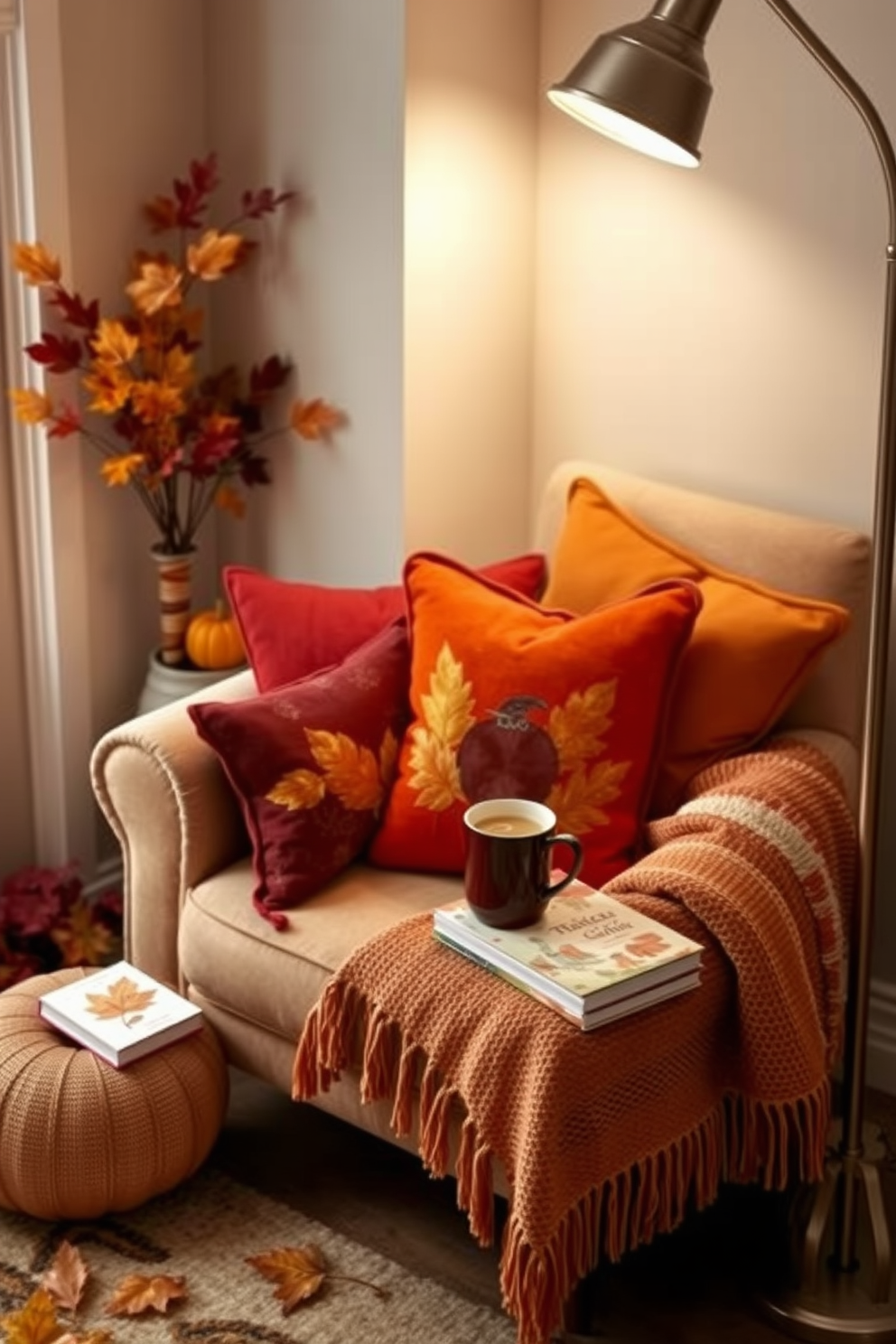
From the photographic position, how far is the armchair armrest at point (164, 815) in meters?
2.47

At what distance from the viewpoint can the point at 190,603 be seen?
3.15 meters

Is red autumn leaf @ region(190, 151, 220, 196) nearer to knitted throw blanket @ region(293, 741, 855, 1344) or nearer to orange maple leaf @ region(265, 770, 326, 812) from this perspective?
orange maple leaf @ region(265, 770, 326, 812)

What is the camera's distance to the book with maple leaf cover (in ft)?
7.80

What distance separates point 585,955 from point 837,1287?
625 millimetres

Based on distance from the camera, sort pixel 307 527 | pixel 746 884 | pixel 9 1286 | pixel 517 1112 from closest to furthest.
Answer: pixel 517 1112, pixel 746 884, pixel 9 1286, pixel 307 527

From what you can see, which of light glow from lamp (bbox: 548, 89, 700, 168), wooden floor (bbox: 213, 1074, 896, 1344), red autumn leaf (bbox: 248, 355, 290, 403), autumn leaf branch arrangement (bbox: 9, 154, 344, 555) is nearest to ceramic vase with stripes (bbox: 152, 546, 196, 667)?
autumn leaf branch arrangement (bbox: 9, 154, 344, 555)

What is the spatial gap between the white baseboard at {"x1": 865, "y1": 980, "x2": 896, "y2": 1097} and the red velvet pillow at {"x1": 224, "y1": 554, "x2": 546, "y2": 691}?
93 centimetres

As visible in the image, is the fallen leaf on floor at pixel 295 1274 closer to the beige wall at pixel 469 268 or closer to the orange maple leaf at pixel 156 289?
the beige wall at pixel 469 268

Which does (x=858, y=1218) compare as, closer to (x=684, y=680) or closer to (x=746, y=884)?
(x=746, y=884)

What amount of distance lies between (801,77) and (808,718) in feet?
2.88

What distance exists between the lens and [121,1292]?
2.30 meters

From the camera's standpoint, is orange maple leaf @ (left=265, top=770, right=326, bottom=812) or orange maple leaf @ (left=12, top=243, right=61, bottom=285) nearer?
orange maple leaf @ (left=265, top=770, right=326, bottom=812)

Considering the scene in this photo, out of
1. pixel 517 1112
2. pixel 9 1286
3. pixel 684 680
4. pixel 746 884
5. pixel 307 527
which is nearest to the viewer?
pixel 517 1112

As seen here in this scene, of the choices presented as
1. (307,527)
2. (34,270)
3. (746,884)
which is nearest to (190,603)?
(307,527)
